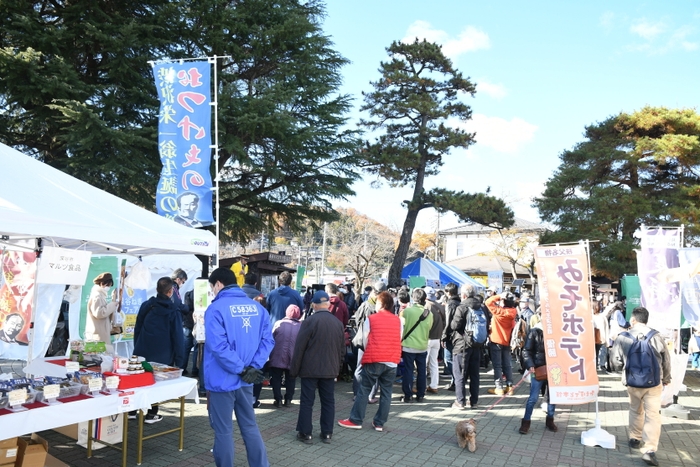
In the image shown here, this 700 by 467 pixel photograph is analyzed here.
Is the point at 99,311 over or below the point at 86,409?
over

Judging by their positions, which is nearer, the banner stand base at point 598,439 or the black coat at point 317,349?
the black coat at point 317,349

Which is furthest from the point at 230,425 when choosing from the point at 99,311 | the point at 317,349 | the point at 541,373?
the point at 541,373

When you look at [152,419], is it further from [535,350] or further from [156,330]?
[535,350]

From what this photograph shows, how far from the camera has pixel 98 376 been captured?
4.32m

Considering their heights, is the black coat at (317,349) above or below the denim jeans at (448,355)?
above

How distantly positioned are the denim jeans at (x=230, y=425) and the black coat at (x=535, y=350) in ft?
12.8

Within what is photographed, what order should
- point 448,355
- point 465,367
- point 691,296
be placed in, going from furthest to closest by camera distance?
point 448,355
point 691,296
point 465,367

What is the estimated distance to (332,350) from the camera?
18.2 ft

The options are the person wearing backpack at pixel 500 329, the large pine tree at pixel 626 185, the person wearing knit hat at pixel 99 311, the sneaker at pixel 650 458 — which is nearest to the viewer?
the sneaker at pixel 650 458

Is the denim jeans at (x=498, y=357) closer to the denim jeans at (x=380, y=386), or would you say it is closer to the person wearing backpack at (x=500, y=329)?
the person wearing backpack at (x=500, y=329)

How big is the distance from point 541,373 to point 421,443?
1.89 metres

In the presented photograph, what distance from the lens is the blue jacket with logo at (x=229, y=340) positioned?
4000 millimetres

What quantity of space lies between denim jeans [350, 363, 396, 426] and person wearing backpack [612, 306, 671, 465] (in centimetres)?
287

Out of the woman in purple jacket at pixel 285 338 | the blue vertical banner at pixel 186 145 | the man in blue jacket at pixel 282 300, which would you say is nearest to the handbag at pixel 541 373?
the woman in purple jacket at pixel 285 338
